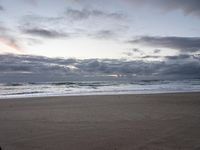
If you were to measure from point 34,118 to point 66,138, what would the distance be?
3.00m

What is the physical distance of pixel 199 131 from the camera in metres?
6.47

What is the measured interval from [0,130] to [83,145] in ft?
9.09

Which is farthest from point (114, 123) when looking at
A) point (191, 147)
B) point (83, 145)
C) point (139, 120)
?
point (191, 147)

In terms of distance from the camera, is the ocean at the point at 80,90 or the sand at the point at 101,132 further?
the ocean at the point at 80,90

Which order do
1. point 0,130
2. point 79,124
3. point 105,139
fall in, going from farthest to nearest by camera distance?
point 79,124 → point 0,130 → point 105,139

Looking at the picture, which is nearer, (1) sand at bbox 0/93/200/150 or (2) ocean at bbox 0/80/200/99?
(1) sand at bbox 0/93/200/150

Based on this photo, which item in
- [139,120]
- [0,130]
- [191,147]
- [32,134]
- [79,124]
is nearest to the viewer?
[191,147]

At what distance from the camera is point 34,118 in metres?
8.56

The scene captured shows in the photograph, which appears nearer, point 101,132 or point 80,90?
point 101,132

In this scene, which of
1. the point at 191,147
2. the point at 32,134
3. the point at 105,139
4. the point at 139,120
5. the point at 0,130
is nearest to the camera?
the point at 191,147

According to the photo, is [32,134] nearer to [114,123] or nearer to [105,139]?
[105,139]

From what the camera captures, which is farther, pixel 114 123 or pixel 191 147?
pixel 114 123

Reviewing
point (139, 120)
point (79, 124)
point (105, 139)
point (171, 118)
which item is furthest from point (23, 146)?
point (171, 118)

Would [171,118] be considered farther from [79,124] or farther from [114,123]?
[79,124]
